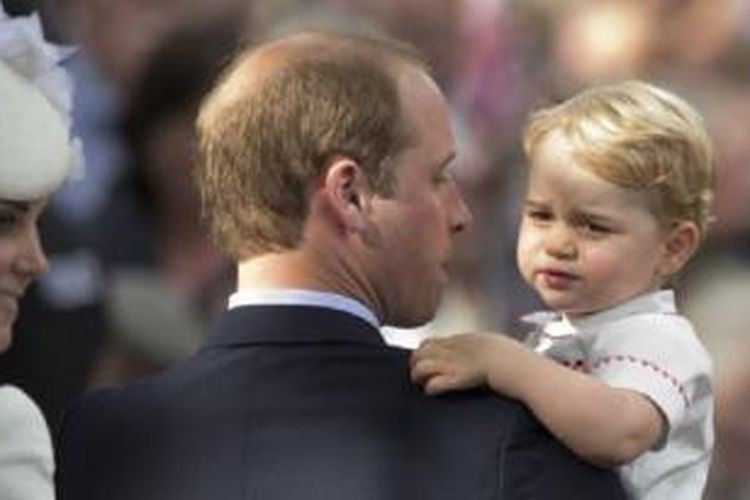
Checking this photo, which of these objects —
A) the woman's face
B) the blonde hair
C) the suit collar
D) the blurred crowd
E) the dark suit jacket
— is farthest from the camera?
the blurred crowd

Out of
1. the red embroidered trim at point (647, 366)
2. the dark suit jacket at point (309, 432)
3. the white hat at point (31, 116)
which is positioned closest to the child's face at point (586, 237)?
the red embroidered trim at point (647, 366)

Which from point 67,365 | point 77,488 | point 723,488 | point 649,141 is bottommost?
point 723,488

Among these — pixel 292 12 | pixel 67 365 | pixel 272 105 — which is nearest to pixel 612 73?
pixel 292 12

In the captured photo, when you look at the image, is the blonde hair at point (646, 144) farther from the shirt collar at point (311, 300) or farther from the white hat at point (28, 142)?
the white hat at point (28, 142)

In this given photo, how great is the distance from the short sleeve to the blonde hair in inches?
6.6

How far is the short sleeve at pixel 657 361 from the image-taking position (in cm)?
350

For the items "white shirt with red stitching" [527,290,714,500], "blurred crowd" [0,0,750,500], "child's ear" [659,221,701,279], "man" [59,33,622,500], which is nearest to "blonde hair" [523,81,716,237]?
"child's ear" [659,221,701,279]

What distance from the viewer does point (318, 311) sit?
129 inches

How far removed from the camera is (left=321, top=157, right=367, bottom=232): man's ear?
3.23 meters

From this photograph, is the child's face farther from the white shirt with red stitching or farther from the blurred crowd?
the blurred crowd

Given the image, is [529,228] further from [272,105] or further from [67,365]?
[67,365]

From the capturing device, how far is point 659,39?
7.51 meters

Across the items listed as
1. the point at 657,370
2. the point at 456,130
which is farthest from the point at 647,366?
the point at 456,130

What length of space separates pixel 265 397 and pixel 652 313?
2.11 feet
